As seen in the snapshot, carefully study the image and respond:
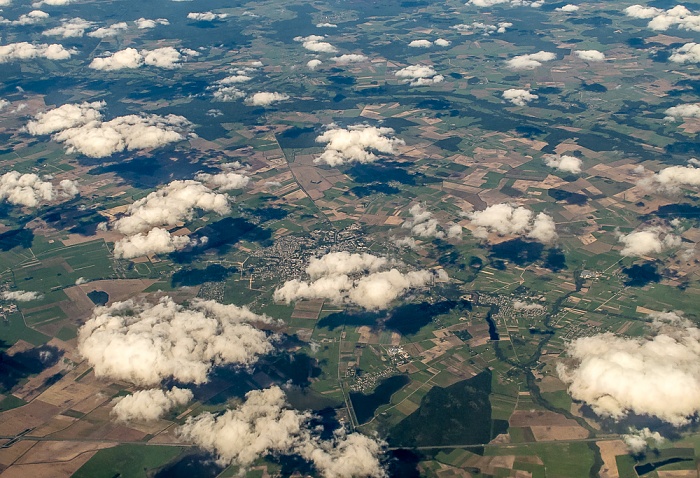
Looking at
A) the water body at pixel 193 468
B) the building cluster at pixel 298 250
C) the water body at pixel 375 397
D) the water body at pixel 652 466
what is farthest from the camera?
the building cluster at pixel 298 250

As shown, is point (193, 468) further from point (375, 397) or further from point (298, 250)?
point (298, 250)

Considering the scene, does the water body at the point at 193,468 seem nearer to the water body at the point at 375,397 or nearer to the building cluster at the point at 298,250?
the water body at the point at 375,397

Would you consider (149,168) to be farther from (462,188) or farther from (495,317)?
(495,317)

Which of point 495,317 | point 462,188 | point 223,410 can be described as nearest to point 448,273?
point 495,317

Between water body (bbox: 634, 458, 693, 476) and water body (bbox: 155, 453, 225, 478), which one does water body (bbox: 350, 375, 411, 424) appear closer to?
water body (bbox: 155, 453, 225, 478)

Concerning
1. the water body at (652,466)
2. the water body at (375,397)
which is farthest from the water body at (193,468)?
the water body at (652,466)

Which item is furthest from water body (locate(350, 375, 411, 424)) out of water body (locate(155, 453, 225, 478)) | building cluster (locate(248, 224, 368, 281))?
building cluster (locate(248, 224, 368, 281))

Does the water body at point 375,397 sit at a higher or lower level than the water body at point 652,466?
higher

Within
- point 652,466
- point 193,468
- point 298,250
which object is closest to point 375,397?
point 193,468

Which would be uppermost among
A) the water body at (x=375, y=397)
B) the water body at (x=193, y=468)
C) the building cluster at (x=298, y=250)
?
the water body at (x=193, y=468)

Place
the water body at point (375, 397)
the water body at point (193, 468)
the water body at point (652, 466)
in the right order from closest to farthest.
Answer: the water body at point (652, 466)
the water body at point (193, 468)
the water body at point (375, 397)
